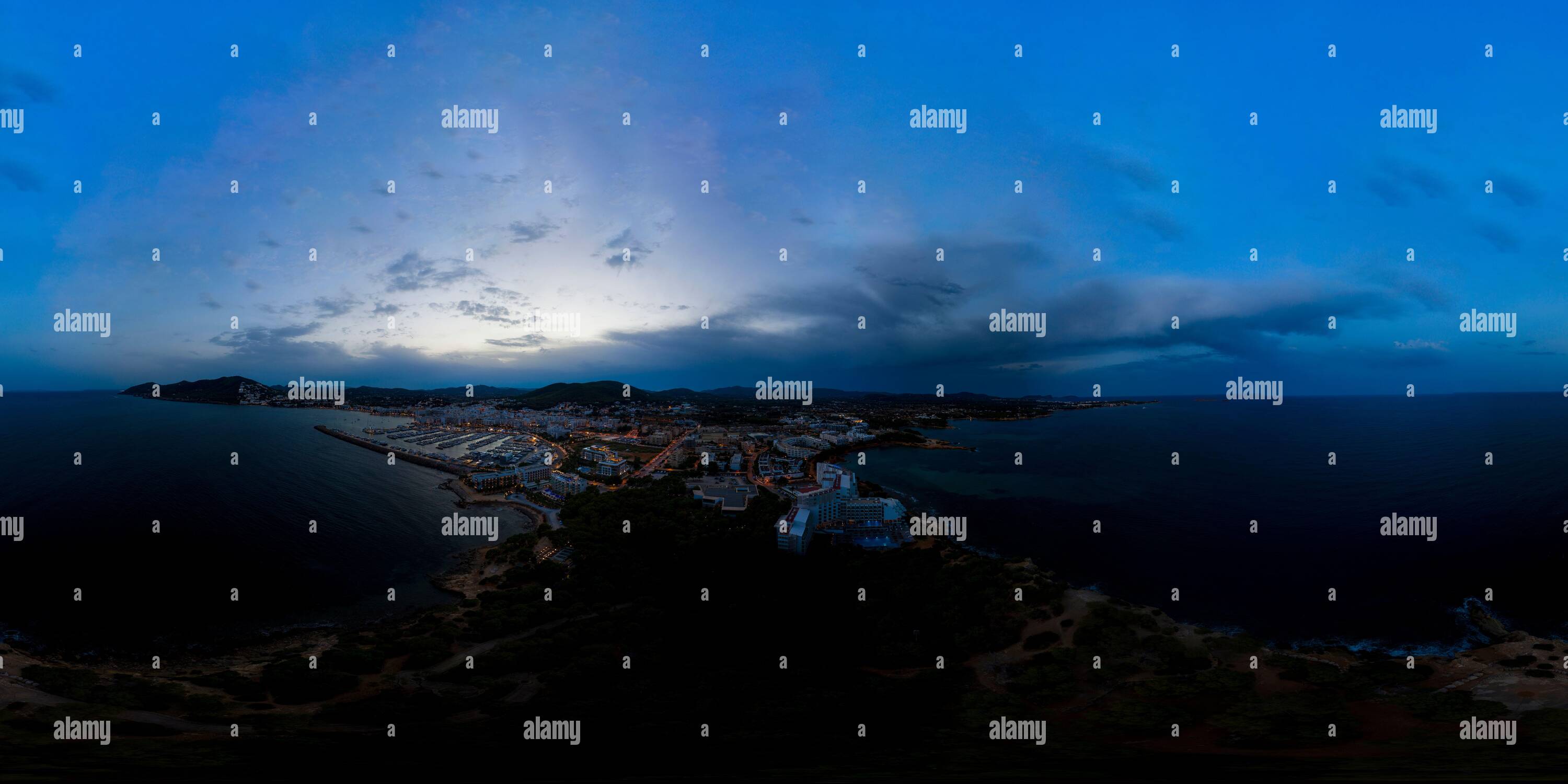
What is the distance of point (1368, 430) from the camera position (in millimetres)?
70750

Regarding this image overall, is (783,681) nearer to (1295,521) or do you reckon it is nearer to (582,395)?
(1295,521)

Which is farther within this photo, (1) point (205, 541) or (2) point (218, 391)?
(2) point (218, 391)

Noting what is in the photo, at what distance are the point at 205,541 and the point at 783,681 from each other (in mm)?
32388

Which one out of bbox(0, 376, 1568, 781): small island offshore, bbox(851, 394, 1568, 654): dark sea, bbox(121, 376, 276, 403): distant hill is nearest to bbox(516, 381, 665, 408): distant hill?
bbox(121, 376, 276, 403): distant hill

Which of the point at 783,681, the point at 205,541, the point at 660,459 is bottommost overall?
the point at 783,681

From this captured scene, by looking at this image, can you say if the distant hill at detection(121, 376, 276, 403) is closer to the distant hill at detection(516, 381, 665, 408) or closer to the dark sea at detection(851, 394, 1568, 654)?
the distant hill at detection(516, 381, 665, 408)

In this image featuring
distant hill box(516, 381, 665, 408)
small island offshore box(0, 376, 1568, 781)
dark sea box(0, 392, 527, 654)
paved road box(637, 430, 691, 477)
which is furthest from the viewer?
distant hill box(516, 381, 665, 408)

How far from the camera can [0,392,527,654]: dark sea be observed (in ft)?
63.0

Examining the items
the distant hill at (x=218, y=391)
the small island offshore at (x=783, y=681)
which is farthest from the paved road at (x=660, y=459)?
the distant hill at (x=218, y=391)

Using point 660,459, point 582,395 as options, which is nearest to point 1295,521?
point 660,459

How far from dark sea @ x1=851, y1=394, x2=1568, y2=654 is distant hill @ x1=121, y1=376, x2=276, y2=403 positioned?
147m

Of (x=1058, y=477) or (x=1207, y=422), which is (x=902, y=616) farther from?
(x=1207, y=422)

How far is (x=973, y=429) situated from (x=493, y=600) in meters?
82.2

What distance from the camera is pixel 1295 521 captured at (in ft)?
107
